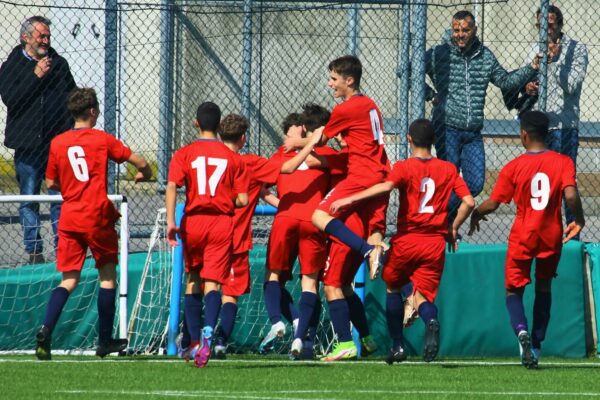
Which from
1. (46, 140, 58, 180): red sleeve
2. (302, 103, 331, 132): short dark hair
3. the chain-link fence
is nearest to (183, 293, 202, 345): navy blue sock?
(46, 140, 58, 180): red sleeve

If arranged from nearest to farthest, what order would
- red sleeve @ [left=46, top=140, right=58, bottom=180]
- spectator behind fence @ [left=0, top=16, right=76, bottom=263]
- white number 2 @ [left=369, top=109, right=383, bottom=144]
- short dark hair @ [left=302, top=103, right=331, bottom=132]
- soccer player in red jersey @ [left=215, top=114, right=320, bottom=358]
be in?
red sleeve @ [left=46, top=140, right=58, bottom=180]
white number 2 @ [left=369, top=109, right=383, bottom=144]
soccer player in red jersey @ [left=215, top=114, right=320, bottom=358]
short dark hair @ [left=302, top=103, right=331, bottom=132]
spectator behind fence @ [left=0, top=16, right=76, bottom=263]

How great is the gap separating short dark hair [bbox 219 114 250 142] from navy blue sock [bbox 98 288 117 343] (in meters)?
1.42

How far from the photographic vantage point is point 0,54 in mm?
14805

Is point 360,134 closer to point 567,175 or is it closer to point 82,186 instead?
point 567,175

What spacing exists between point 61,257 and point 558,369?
11.7 ft

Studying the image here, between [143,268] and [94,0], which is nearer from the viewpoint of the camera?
[143,268]

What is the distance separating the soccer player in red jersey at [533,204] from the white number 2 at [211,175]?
1.87m

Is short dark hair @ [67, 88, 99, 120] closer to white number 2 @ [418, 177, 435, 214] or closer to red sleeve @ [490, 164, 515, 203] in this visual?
white number 2 @ [418, 177, 435, 214]

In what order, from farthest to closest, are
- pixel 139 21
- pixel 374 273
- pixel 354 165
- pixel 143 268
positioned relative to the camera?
pixel 139 21 < pixel 143 268 < pixel 354 165 < pixel 374 273

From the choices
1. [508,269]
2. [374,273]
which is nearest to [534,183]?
[508,269]

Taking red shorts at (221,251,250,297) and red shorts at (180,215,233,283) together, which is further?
red shorts at (221,251,250,297)

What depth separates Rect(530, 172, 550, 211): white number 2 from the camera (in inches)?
361

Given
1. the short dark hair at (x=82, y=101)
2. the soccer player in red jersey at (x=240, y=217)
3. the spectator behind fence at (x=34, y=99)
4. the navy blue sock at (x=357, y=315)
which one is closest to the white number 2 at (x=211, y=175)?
the soccer player in red jersey at (x=240, y=217)

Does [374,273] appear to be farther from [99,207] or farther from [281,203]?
[99,207]
